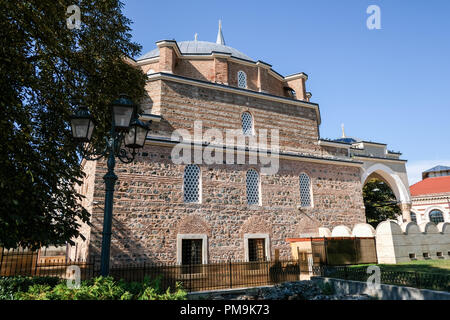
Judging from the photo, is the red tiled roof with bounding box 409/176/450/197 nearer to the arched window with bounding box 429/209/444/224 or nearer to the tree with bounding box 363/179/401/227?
the arched window with bounding box 429/209/444/224

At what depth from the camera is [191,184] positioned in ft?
40.4

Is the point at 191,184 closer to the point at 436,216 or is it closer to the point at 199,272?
the point at 199,272

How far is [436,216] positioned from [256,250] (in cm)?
2863

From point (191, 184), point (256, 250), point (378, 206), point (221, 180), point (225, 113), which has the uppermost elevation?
point (225, 113)

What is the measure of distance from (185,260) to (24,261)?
22.1ft

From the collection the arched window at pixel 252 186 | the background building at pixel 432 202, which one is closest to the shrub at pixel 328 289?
the arched window at pixel 252 186

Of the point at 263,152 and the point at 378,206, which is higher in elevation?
the point at 263,152

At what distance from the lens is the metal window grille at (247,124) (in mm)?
14578

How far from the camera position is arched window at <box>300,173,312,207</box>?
1450cm

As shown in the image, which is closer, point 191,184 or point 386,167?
point 191,184

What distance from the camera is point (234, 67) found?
15.8m

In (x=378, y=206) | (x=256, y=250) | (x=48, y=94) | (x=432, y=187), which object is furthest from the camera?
(x=432, y=187)

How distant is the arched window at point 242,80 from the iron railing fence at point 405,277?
989 centimetres

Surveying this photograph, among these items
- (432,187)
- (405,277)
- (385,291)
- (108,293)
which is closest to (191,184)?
(385,291)
